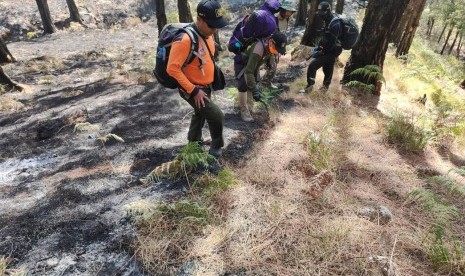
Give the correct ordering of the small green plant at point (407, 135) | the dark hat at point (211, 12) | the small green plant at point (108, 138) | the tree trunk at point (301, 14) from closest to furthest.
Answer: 1. the dark hat at point (211, 12)
2. the small green plant at point (407, 135)
3. the small green plant at point (108, 138)
4. the tree trunk at point (301, 14)

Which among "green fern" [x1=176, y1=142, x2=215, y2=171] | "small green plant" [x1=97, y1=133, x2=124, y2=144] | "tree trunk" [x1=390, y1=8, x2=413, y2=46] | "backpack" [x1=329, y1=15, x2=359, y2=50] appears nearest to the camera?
"green fern" [x1=176, y1=142, x2=215, y2=171]

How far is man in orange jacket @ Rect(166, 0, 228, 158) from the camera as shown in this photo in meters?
3.74

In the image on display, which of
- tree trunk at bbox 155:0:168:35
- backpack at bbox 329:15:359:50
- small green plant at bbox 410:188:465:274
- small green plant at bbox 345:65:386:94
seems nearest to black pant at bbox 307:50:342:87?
backpack at bbox 329:15:359:50

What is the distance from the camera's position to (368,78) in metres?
7.32

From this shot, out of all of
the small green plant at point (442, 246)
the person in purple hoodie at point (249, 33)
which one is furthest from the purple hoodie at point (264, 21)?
the small green plant at point (442, 246)

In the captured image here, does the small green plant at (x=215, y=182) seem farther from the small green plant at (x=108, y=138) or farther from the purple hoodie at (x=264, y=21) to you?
the purple hoodie at (x=264, y=21)

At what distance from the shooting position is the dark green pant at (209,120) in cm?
423

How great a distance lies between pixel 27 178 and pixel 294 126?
164 inches

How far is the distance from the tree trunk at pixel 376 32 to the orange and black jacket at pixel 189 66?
433 cm

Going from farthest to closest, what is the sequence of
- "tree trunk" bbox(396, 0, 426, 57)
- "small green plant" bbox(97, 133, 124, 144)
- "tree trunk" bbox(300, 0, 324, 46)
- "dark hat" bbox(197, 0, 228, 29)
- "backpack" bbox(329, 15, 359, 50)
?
1. "tree trunk" bbox(396, 0, 426, 57)
2. "tree trunk" bbox(300, 0, 324, 46)
3. "backpack" bbox(329, 15, 359, 50)
4. "small green plant" bbox(97, 133, 124, 144)
5. "dark hat" bbox(197, 0, 228, 29)

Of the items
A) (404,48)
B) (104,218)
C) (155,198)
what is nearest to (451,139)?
(155,198)

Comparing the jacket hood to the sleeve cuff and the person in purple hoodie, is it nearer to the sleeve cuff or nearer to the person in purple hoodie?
the person in purple hoodie

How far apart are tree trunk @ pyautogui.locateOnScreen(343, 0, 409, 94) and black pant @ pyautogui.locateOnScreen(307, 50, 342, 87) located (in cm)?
62

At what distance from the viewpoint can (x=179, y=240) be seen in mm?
3328
